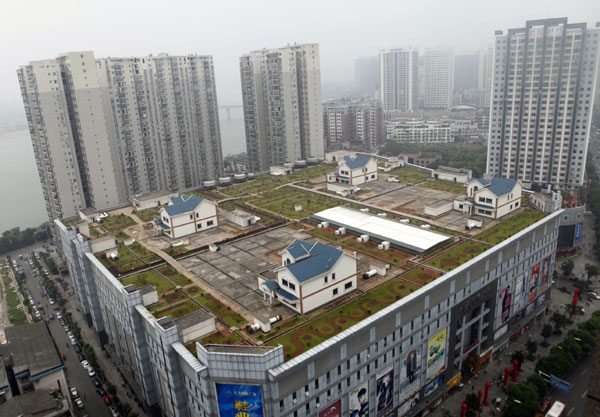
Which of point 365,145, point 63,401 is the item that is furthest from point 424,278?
point 365,145

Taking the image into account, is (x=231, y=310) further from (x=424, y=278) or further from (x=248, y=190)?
(x=248, y=190)

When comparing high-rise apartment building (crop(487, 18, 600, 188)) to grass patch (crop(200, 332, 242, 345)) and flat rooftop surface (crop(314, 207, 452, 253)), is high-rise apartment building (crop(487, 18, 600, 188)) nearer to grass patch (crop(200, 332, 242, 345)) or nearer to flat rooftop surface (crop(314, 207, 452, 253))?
flat rooftop surface (crop(314, 207, 452, 253))

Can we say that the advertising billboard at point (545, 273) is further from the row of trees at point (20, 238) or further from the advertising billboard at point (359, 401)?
the row of trees at point (20, 238)

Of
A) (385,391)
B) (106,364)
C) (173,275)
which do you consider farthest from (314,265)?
(106,364)

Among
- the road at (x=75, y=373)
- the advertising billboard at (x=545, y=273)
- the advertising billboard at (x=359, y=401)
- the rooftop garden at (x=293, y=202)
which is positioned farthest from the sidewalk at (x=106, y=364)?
the advertising billboard at (x=545, y=273)

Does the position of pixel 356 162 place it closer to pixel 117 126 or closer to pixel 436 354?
pixel 436 354
